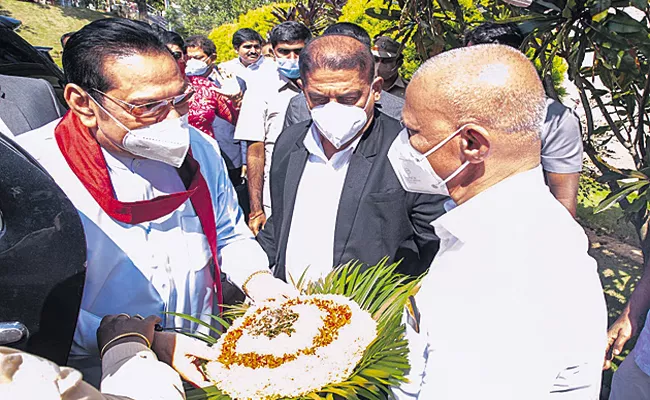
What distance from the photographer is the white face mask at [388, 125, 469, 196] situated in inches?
57.8

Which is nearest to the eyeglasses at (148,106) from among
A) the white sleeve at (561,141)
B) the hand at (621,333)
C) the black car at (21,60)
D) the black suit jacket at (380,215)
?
the black suit jacket at (380,215)

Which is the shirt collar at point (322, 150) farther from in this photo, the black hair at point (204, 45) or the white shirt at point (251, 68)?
the black hair at point (204, 45)

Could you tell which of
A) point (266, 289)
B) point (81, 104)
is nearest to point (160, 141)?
point (81, 104)

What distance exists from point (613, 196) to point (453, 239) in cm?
197

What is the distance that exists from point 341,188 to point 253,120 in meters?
1.71

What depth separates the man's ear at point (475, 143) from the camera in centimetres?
129

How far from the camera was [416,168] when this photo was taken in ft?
5.12

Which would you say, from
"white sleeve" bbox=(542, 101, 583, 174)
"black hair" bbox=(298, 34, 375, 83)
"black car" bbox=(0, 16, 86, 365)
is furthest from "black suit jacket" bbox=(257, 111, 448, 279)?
"black car" bbox=(0, 16, 86, 365)

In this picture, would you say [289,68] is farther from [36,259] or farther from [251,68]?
[36,259]

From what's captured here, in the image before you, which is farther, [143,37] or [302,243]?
[302,243]

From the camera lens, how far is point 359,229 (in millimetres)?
2316

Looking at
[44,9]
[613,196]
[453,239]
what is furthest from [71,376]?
[44,9]

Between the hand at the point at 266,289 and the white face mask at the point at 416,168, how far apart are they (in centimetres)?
62

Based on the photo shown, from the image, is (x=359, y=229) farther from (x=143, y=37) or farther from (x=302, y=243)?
(x=143, y=37)
